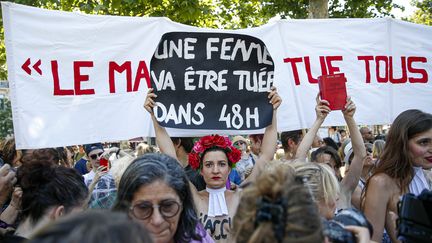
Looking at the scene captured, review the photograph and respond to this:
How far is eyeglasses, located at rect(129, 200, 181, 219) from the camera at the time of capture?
2383 millimetres

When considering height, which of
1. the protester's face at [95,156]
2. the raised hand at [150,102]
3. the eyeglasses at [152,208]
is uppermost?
the raised hand at [150,102]

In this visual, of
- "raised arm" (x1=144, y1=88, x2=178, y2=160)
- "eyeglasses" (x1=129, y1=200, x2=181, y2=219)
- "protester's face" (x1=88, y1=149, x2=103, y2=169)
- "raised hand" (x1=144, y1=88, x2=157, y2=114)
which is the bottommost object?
"protester's face" (x1=88, y1=149, x2=103, y2=169)

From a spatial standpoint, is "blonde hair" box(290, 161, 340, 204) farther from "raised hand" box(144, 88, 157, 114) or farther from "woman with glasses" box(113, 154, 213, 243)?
"raised hand" box(144, 88, 157, 114)

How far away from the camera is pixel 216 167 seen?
4234mm

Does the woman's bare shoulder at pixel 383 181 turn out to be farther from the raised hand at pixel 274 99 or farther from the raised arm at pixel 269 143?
the raised hand at pixel 274 99

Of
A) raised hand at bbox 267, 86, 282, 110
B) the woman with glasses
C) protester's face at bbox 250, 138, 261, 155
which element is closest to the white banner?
raised hand at bbox 267, 86, 282, 110

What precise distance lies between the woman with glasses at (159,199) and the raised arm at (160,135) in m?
1.36

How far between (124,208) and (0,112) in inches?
1616

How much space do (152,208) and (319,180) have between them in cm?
100

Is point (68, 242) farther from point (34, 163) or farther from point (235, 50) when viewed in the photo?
point (235, 50)

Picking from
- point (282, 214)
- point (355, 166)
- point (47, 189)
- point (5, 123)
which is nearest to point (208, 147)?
point (355, 166)

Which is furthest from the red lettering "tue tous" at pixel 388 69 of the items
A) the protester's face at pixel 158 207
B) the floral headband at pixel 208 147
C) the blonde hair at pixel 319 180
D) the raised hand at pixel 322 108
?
the protester's face at pixel 158 207

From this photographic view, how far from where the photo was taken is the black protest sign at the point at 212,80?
14.5 feet

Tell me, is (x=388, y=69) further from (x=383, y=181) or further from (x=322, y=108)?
(x=383, y=181)
